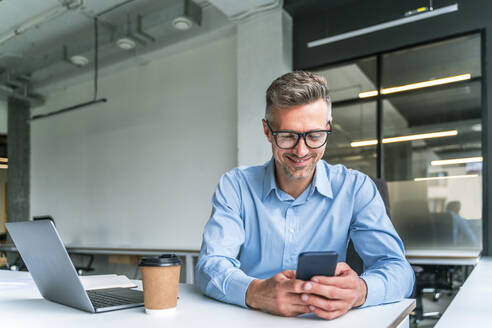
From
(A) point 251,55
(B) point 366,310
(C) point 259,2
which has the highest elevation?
(C) point 259,2

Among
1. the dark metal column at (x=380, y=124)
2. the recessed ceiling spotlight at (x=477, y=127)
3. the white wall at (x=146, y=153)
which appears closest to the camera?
the recessed ceiling spotlight at (x=477, y=127)

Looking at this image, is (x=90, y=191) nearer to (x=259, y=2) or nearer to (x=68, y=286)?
(x=259, y=2)

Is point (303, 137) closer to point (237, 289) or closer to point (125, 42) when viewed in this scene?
point (237, 289)

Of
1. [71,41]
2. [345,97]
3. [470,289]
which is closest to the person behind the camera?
[470,289]

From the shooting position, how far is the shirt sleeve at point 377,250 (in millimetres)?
1060

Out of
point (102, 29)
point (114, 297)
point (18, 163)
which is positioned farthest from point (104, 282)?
point (18, 163)

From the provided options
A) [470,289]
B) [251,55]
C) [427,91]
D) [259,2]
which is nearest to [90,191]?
[251,55]

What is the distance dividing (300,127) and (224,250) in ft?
1.48

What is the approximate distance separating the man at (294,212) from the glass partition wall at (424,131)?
2.76 metres

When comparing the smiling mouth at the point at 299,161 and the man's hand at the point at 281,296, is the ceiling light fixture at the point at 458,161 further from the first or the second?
the man's hand at the point at 281,296

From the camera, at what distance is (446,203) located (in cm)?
436

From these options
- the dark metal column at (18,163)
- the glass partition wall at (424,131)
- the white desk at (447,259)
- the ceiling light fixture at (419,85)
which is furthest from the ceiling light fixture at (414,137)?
the dark metal column at (18,163)

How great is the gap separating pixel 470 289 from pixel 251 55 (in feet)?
12.9

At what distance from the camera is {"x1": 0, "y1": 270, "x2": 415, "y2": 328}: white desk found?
867 millimetres
